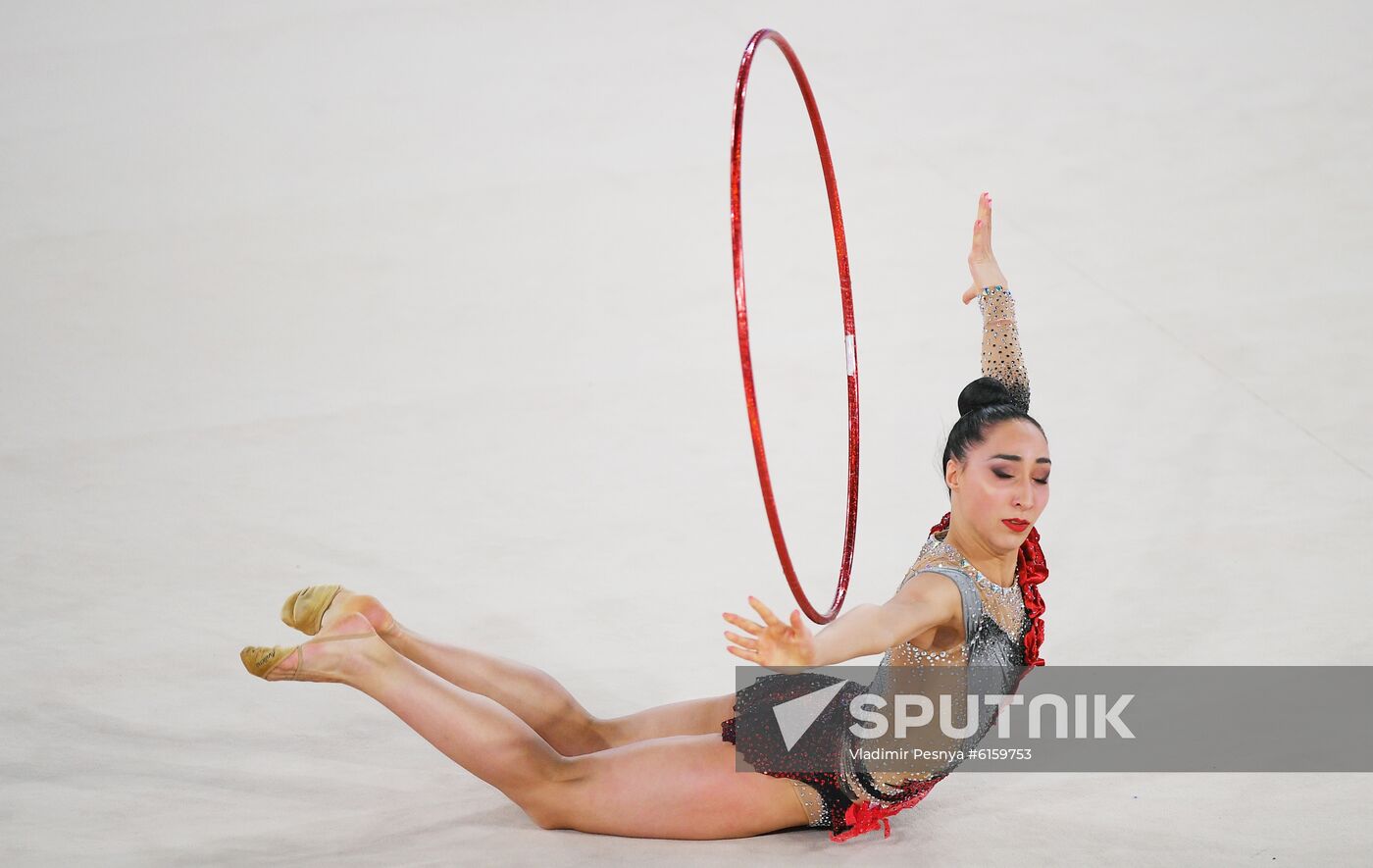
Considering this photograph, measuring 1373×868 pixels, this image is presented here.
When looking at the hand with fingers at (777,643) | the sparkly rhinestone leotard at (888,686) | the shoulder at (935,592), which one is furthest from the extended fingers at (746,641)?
the sparkly rhinestone leotard at (888,686)

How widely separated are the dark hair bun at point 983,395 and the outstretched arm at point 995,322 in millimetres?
93

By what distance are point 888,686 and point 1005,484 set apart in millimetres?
411

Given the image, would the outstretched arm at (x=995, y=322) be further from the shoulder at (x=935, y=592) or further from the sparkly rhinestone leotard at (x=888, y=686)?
the shoulder at (x=935, y=592)

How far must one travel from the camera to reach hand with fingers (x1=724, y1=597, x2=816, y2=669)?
2180mm

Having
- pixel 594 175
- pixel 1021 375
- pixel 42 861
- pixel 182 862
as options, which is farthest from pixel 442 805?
pixel 594 175

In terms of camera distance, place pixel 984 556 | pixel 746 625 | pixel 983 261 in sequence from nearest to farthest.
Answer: pixel 746 625, pixel 984 556, pixel 983 261

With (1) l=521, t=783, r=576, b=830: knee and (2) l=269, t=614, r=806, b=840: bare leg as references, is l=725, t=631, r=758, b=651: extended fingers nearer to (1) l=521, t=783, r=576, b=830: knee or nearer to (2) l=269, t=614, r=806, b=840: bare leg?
(2) l=269, t=614, r=806, b=840: bare leg

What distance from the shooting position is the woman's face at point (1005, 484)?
2.58 meters

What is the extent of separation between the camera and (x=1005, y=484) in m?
2.59

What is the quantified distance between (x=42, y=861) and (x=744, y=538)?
2257 millimetres

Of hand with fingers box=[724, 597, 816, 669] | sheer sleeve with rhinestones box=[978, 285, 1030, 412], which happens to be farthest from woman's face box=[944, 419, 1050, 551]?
hand with fingers box=[724, 597, 816, 669]

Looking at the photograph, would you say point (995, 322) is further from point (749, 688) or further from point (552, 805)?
point (552, 805)

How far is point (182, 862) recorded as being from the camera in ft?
8.88

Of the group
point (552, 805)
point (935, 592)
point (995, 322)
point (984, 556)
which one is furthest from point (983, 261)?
point (552, 805)
